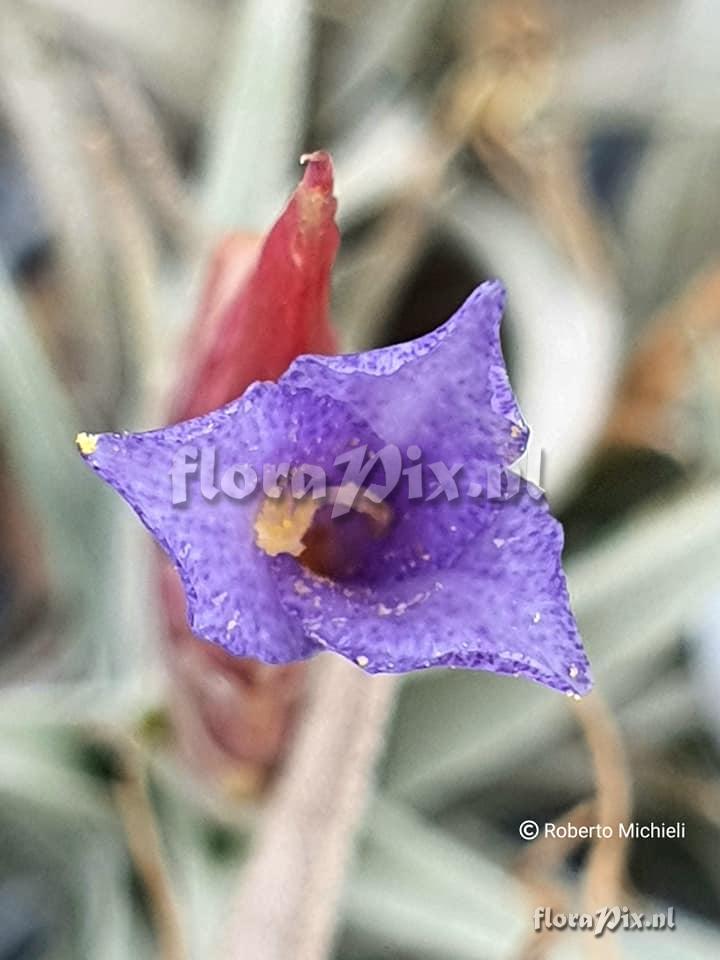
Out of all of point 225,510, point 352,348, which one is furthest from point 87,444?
point 352,348

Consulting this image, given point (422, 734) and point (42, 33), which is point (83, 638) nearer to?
point (422, 734)

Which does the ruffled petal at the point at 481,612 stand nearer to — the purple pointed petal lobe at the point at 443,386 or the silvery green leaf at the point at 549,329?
the purple pointed petal lobe at the point at 443,386

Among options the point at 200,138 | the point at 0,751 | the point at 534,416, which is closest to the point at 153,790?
the point at 0,751

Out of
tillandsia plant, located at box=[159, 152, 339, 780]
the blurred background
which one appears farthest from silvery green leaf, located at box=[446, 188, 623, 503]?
tillandsia plant, located at box=[159, 152, 339, 780]

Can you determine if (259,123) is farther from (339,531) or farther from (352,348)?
(339,531)

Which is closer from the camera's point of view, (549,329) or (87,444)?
(87,444)

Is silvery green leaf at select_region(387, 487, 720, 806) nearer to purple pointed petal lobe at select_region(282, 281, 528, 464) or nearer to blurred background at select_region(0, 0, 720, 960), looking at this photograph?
blurred background at select_region(0, 0, 720, 960)
